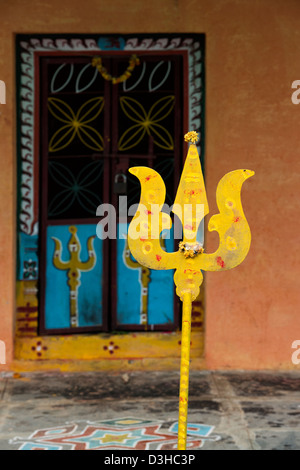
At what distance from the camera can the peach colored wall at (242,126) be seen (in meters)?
6.19

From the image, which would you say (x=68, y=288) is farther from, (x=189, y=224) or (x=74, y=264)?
(x=189, y=224)

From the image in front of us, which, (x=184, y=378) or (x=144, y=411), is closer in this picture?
(x=184, y=378)

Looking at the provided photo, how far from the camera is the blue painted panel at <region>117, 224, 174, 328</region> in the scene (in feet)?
21.4

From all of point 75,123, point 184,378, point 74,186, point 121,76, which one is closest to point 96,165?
point 74,186

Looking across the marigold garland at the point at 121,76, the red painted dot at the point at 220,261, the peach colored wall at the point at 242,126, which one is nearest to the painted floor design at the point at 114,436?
the peach colored wall at the point at 242,126

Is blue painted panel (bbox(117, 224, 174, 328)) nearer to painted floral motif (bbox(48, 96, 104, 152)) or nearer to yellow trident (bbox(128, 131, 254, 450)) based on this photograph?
painted floral motif (bbox(48, 96, 104, 152))

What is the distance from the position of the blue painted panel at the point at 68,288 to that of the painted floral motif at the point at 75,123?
2.10ft

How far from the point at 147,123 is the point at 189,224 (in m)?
3.45

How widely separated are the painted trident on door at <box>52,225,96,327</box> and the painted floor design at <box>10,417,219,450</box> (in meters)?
1.50

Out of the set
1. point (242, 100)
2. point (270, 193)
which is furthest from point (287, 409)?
point (242, 100)

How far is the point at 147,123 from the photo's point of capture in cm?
647

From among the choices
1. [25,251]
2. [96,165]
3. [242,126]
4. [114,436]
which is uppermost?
[242,126]

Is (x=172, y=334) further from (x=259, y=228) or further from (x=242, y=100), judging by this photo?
(x=242, y=100)

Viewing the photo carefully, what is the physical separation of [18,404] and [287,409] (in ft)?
5.78
